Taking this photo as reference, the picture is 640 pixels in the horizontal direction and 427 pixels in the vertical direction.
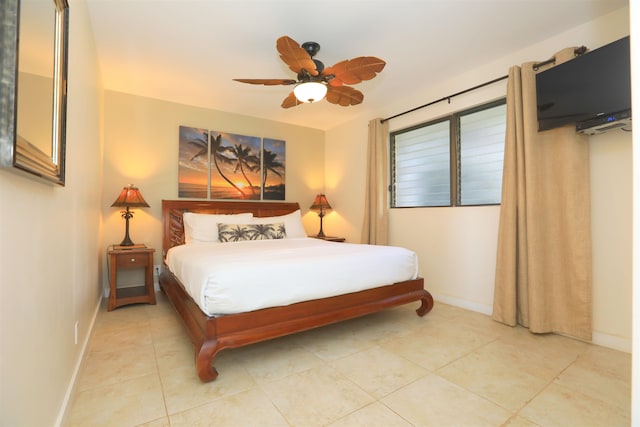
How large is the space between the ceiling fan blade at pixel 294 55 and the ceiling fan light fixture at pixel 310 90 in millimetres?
87

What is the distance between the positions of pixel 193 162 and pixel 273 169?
1192 mm

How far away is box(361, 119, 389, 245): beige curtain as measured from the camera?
157 inches

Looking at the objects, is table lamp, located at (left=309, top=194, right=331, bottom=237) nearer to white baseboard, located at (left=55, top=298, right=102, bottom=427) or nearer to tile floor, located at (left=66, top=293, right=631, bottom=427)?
tile floor, located at (left=66, top=293, right=631, bottom=427)

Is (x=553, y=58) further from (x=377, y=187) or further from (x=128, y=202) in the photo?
(x=128, y=202)

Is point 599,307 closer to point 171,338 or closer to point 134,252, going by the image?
point 171,338

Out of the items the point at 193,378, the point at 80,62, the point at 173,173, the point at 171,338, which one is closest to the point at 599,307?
the point at 193,378

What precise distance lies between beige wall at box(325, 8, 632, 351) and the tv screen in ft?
1.10

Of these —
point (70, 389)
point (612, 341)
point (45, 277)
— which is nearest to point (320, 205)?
point (612, 341)

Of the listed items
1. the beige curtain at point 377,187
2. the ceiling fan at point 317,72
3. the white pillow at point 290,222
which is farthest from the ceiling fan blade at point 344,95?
the white pillow at point 290,222

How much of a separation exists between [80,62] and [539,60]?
366 cm

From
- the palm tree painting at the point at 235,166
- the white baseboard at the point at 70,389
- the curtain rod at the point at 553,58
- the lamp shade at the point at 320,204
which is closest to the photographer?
the white baseboard at the point at 70,389

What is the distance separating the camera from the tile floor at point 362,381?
1.48m

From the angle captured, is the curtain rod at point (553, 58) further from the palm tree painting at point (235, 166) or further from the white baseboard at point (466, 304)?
the palm tree painting at point (235, 166)

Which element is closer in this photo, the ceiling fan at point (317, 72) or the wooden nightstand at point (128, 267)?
the ceiling fan at point (317, 72)
